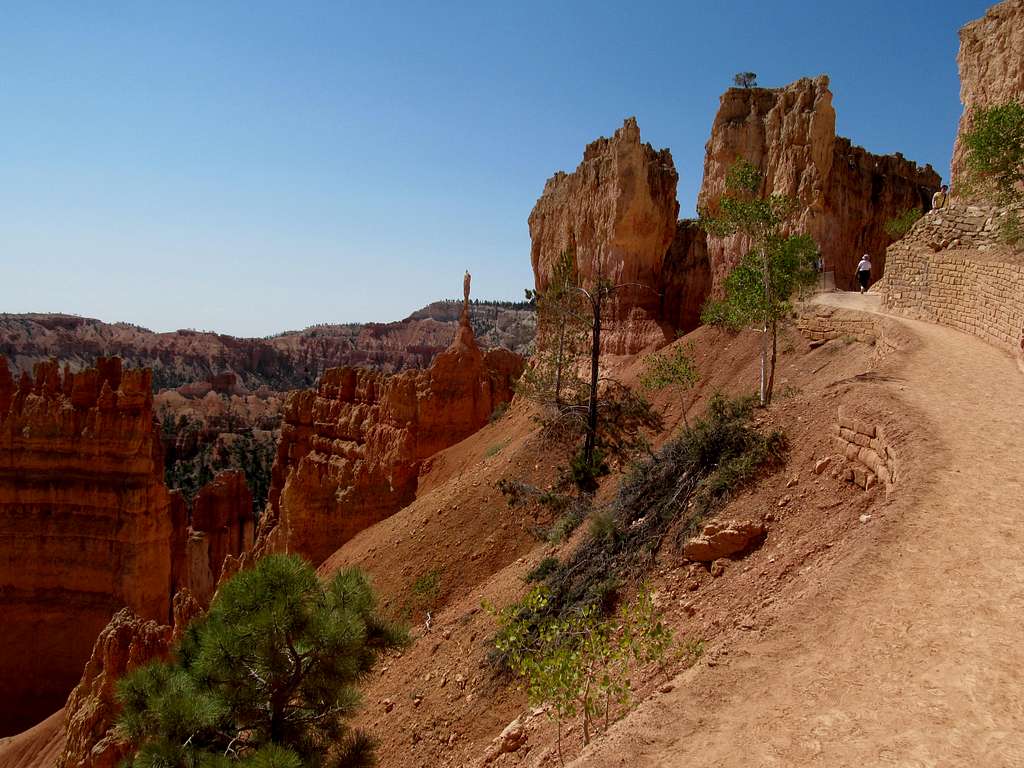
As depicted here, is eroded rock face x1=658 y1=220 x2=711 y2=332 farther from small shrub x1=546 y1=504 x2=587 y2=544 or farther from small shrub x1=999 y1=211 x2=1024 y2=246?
small shrub x1=546 y1=504 x2=587 y2=544

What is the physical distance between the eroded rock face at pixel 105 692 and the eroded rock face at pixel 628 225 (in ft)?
59.6

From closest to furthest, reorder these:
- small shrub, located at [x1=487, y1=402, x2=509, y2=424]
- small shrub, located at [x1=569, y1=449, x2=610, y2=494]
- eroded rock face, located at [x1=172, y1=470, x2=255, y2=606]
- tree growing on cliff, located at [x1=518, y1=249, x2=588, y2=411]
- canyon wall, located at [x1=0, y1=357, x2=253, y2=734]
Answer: small shrub, located at [x1=569, y1=449, x2=610, y2=494] < canyon wall, located at [x1=0, y1=357, x2=253, y2=734] < tree growing on cliff, located at [x1=518, y1=249, x2=588, y2=411] < small shrub, located at [x1=487, y1=402, x2=509, y2=424] < eroded rock face, located at [x1=172, y1=470, x2=255, y2=606]

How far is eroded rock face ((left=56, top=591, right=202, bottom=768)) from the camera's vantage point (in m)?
12.6

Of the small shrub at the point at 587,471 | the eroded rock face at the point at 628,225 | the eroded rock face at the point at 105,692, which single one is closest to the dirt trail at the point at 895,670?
the small shrub at the point at 587,471

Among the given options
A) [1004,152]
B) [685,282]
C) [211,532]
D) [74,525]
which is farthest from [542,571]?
[211,532]

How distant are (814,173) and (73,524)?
28.1 meters

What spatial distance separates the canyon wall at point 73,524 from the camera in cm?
2297

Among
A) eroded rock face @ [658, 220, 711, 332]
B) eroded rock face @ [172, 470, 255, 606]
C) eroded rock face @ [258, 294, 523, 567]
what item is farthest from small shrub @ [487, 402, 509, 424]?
eroded rock face @ [172, 470, 255, 606]

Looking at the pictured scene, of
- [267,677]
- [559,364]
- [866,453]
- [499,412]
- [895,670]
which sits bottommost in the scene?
[267,677]

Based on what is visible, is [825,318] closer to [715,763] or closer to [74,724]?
[715,763]

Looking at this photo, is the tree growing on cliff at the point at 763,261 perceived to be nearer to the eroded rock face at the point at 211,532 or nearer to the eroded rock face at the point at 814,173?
the eroded rock face at the point at 814,173

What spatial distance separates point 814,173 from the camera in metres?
23.6

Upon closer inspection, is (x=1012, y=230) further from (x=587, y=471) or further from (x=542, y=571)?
(x=542, y=571)

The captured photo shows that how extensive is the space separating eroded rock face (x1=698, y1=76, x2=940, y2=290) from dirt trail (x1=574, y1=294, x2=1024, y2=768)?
59.6 ft
